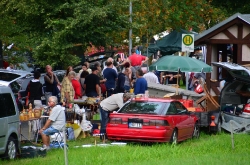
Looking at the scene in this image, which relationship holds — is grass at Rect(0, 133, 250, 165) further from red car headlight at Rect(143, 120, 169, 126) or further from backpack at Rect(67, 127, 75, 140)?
backpack at Rect(67, 127, 75, 140)

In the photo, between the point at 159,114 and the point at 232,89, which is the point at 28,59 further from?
the point at 159,114

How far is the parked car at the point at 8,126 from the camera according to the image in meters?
16.2

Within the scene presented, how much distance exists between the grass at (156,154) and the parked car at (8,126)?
0.38m

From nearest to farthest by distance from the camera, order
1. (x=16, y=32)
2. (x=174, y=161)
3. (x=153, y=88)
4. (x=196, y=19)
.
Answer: (x=174, y=161) < (x=153, y=88) < (x=16, y=32) < (x=196, y=19)

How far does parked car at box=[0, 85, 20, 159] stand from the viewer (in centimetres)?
1622

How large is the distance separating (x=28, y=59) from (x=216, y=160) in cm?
1932

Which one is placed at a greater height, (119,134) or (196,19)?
(196,19)

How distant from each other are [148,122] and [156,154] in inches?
81.9

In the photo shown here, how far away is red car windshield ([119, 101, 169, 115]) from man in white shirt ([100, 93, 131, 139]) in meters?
0.55

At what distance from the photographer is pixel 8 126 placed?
1655cm

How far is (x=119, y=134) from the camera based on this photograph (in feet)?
61.1

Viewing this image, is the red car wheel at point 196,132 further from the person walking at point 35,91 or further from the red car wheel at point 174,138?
the person walking at point 35,91

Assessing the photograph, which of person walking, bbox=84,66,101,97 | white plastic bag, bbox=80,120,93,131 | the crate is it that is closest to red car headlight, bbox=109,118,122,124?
white plastic bag, bbox=80,120,93,131

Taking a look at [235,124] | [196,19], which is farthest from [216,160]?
[196,19]
